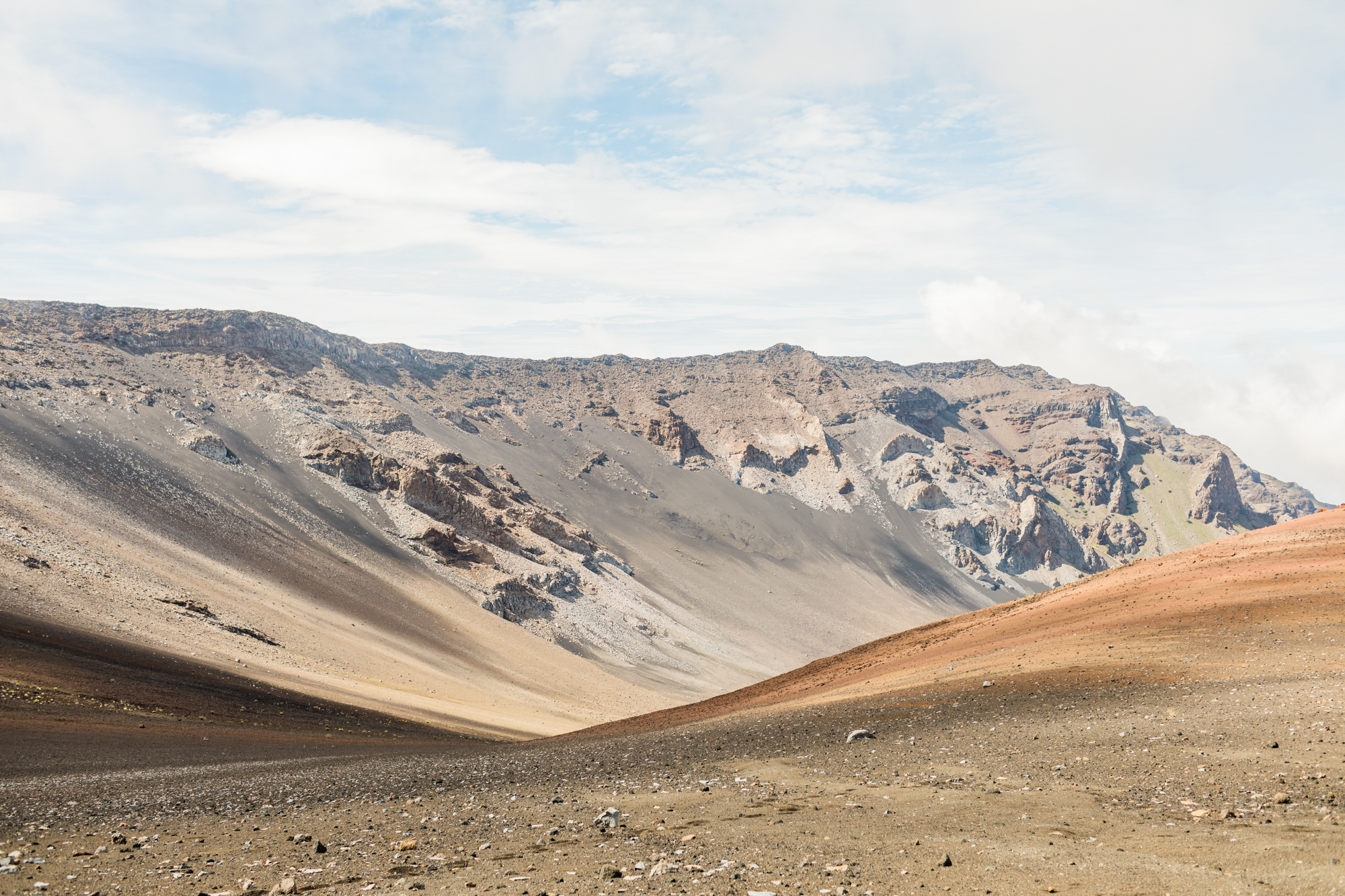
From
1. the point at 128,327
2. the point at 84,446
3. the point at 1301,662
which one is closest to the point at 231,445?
the point at 84,446

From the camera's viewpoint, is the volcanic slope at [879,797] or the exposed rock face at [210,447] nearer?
the volcanic slope at [879,797]

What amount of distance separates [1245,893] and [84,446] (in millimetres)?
129472

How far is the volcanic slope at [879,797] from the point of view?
12.3 meters

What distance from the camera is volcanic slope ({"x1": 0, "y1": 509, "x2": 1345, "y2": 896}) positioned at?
12.3 metres

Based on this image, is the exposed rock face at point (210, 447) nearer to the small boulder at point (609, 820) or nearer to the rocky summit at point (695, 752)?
the rocky summit at point (695, 752)

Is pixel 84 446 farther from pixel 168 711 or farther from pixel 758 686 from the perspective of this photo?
pixel 758 686

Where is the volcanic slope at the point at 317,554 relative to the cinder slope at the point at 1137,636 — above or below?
below

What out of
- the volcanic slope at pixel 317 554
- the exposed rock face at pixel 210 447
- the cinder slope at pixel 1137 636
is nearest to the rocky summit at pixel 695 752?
the cinder slope at pixel 1137 636

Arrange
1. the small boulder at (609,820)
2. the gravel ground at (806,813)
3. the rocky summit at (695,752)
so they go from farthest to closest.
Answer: the small boulder at (609,820) → the rocky summit at (695,752) → the gravel ground at (806,813)

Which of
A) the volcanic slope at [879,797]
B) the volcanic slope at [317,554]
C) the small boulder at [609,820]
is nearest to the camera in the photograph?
the volcanic slope at [879,797]

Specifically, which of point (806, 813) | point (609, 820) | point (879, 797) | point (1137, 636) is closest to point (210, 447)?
point (609, 820)

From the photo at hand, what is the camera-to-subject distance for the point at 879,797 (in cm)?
1691

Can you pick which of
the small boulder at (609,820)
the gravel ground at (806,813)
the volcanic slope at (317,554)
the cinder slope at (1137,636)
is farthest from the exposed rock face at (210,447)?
the small boulder at (609,820)

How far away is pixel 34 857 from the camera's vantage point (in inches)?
547
